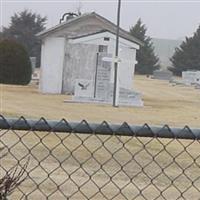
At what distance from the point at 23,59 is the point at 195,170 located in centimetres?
3108

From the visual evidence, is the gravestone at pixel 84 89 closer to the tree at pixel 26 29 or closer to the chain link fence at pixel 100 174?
the chain link fence at pixel 100 174

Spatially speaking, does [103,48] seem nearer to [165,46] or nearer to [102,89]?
[102,89]

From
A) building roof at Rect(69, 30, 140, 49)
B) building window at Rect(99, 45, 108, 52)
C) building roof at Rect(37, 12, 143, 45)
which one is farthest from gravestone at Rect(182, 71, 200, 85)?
building window at Rect(99, 45, 108, 52)

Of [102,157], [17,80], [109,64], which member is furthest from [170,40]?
[102,157]

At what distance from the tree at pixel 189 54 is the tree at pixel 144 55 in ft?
10.2

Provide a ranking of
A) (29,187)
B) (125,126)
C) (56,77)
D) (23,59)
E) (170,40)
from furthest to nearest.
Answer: (170,40), (23,59), (56,77), (29,187), (125,126)

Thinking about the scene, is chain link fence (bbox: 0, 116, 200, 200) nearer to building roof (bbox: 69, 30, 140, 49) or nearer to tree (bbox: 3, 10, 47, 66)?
building roof (bbox: 69, 30, 140, 49)

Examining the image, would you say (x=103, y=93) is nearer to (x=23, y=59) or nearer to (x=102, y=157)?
(x=23, y=59)

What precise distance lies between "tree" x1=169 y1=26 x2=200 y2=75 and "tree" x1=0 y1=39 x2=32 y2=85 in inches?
1617

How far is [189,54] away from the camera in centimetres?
8231

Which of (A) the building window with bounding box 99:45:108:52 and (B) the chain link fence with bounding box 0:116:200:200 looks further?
(A) the building window with bounding box 99:45:108:52

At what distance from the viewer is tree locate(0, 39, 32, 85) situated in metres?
40.7

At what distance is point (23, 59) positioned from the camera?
41.3 m

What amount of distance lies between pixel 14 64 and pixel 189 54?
144ft
